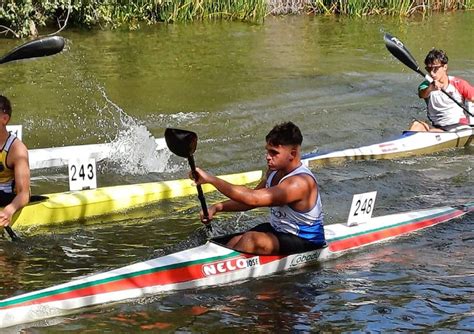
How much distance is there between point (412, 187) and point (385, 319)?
404cm

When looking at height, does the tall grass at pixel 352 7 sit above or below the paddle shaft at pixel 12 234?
above

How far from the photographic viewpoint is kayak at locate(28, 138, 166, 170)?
34.3 feet

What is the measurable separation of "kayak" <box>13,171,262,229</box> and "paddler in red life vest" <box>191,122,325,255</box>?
1.13 metres

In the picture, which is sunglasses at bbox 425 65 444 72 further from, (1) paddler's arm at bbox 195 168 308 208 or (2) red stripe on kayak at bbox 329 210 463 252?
(1) paddler's arm at bbox 195 168 308 208

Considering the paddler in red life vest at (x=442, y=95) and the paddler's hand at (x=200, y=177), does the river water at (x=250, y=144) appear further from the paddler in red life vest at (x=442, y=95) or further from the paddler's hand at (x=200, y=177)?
the paddler's hand at (x=200, y=177)

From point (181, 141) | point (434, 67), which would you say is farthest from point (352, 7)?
point (181, 141)

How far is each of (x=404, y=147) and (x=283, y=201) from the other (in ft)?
18.2

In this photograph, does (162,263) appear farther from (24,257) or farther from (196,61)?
(196,61)

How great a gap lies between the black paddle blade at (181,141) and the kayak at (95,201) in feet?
4.37

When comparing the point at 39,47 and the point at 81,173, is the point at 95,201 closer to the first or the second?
the point at 81,173

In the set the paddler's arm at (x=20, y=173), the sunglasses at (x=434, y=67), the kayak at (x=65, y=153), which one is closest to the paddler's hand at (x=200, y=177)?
the paddler's arm at (x=20, y=173)

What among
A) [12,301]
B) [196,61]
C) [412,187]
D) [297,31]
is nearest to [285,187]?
[12,301]

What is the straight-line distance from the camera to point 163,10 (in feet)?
71.4

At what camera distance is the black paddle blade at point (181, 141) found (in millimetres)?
6332
